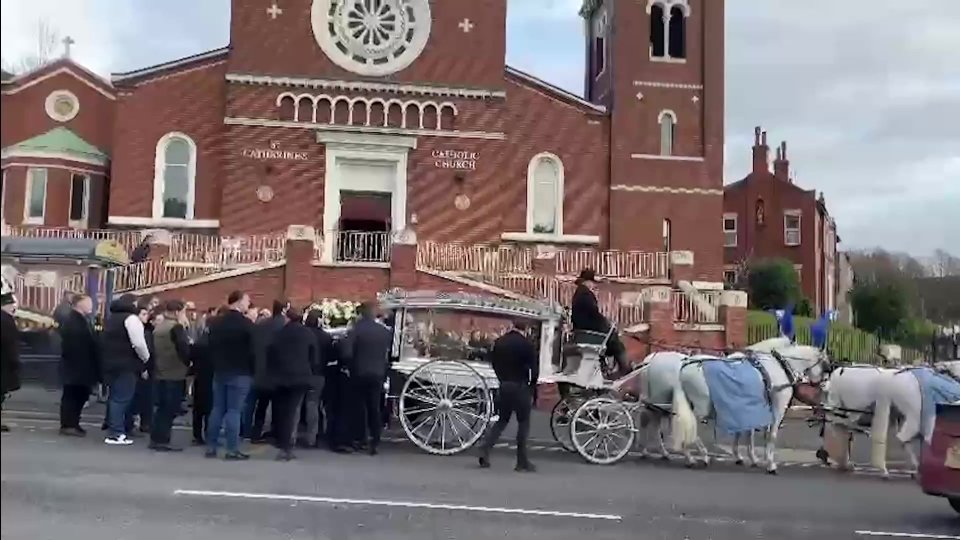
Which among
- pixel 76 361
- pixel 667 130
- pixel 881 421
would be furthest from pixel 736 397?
pixel 667 130

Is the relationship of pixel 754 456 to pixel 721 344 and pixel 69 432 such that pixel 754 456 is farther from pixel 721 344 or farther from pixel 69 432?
pixel 721 344

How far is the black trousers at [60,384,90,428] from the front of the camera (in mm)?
13297

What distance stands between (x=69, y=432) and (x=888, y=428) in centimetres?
1103

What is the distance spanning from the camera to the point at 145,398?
46.9 feet

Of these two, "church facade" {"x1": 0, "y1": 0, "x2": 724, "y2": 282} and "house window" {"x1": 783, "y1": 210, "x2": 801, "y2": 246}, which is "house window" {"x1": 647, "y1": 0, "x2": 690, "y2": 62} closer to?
"church facade" {"x1": 0, "y1": 0, "x2": 724, "y2": 282}

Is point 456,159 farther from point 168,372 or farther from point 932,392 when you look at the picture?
point 932,392

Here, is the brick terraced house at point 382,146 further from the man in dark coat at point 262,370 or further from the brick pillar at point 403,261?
the man in dark coat at point 262,370

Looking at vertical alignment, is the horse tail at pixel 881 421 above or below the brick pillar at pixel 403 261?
below

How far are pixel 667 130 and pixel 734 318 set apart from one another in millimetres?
10146

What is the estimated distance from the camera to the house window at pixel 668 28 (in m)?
33.9

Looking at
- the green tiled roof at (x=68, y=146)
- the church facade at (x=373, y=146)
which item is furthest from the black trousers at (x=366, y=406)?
the green tiled roof at (x=68, y=146)

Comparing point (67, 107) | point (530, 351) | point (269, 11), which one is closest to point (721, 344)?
point (530, 351)

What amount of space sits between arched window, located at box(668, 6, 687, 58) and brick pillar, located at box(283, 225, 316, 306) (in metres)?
15.6

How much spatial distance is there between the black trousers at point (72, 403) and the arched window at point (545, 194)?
19.8 metres
